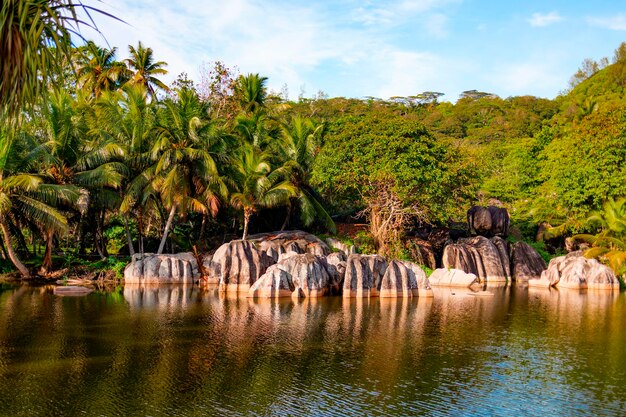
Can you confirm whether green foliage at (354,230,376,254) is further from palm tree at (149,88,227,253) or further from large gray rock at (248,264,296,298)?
large gray rock at (248,264,296,298)

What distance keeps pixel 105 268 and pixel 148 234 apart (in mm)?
7260

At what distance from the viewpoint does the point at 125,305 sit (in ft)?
72.6

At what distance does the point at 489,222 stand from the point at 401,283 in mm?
14350

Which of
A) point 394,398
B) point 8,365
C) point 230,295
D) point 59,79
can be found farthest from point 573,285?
point 59,79

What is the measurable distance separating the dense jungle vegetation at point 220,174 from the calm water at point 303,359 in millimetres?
7804

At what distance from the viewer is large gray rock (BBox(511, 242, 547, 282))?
35.2 meters

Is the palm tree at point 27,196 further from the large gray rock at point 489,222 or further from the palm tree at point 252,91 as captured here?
the large gray rock at point 489,222

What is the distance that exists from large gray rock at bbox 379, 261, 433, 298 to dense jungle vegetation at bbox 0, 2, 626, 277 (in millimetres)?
6111

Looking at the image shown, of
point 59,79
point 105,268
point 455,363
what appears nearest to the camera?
point 59,79

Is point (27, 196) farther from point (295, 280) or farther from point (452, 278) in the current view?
point (452, 278)

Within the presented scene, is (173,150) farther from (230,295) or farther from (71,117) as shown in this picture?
(230,295)

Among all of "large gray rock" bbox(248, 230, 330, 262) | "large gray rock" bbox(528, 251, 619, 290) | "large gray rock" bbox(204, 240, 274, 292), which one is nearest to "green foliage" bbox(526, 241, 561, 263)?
"large gray rock" bbox(528, 251, 619, 290)

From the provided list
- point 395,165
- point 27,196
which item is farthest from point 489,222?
point 27,196

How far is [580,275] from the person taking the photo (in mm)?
31625
